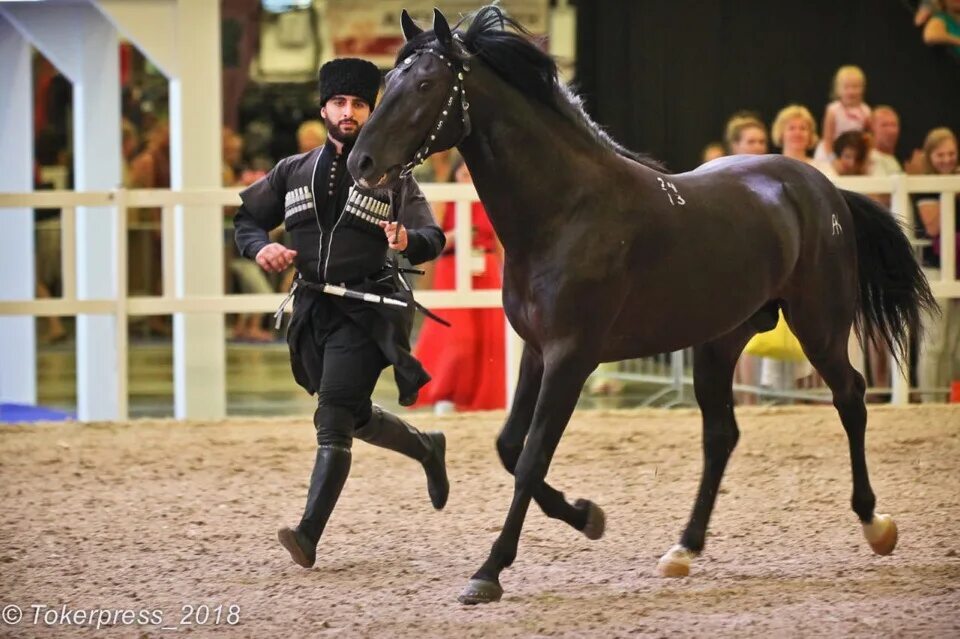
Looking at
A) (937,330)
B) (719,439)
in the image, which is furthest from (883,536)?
(937,330)

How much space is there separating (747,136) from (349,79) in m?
5.00

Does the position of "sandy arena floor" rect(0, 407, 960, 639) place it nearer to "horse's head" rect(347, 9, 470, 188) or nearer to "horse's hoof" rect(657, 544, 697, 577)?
"horse's hoof" rect(657, 544, 697, 577)

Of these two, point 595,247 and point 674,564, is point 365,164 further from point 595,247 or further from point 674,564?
point 674,564

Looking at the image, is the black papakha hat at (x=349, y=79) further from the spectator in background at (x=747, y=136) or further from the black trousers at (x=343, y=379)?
the spectator in background at (x=747, y=136)

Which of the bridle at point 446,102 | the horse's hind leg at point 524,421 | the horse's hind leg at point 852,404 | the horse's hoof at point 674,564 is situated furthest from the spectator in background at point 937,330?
the bridle at point 446,102

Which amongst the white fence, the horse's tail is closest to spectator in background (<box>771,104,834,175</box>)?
the white fence

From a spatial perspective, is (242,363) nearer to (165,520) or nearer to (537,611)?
(165,520)

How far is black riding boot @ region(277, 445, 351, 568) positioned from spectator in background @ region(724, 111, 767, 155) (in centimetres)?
514

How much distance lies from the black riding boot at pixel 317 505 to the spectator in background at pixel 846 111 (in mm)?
6390

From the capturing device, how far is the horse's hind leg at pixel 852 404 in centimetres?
554

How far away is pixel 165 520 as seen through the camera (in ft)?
20.8

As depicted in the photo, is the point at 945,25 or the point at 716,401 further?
the point at 945,25

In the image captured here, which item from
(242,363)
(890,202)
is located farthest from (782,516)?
(242,363)

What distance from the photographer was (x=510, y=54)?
4.89 metres
